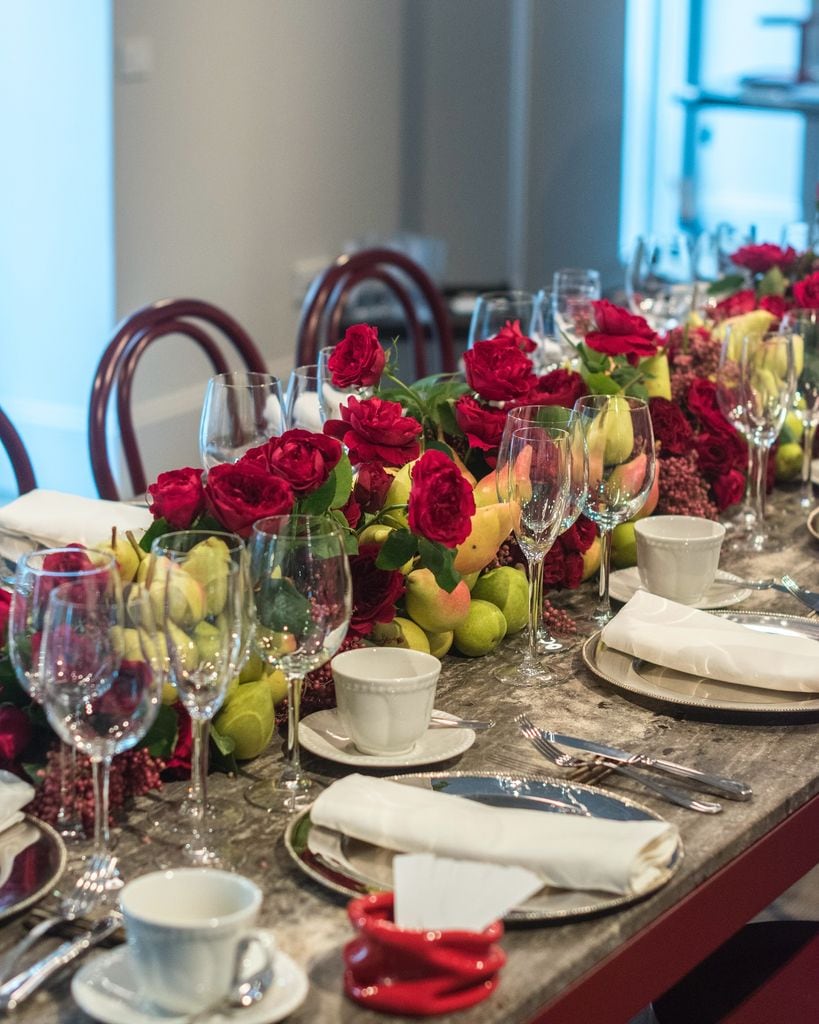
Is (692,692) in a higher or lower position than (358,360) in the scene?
lower

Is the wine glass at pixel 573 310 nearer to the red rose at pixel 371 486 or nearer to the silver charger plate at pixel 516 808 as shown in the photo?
the red rose at pixel 371 486

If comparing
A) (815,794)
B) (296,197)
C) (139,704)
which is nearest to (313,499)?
(139,704)

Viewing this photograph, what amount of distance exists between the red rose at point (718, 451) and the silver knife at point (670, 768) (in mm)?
707

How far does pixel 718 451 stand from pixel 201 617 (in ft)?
3.27

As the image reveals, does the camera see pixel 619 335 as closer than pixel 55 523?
No

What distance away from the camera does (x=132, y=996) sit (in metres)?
0.76

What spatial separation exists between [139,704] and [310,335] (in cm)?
164

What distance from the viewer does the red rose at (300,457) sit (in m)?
1.09

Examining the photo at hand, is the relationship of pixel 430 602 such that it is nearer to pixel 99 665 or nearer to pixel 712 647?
pixel 712 647

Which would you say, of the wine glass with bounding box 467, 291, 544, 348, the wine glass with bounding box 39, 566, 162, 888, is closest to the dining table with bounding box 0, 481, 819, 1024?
the wine glass with bounding box 39, 566, 162, 888

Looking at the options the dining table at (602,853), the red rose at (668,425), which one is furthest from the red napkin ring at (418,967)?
the red rose at (668,425)

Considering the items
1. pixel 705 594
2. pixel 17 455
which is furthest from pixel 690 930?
pixel 17 455

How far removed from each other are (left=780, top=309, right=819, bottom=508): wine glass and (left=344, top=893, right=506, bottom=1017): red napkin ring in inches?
43.5

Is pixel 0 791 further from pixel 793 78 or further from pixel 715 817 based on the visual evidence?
pixel 793 78
